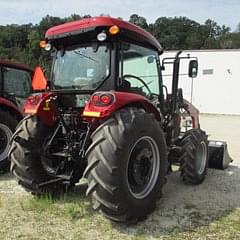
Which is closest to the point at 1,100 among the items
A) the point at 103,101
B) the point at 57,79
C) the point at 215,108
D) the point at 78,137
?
the point at 57,79

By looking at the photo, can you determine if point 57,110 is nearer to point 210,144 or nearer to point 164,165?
point 164,165

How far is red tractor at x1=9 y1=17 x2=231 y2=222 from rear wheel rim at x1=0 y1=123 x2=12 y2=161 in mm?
2076

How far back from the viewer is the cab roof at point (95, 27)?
17.2ft

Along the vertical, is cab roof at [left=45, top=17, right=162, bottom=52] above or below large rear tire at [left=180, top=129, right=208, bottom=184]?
above

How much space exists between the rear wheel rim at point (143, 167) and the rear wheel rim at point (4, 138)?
3348mm

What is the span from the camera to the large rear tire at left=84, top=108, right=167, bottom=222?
4664mm

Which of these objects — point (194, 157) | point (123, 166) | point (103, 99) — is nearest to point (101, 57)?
point (103, 99)

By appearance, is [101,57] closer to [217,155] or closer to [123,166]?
[123,166]

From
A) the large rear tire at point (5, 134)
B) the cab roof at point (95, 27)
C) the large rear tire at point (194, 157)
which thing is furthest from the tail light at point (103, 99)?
the large rear tire at point (5, 134)

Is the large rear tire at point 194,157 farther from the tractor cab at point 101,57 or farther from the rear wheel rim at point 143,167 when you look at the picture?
the rear wheel rim at point 143,167

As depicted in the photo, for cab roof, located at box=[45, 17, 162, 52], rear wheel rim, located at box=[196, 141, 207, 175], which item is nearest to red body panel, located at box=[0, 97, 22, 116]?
cab roof, located at box=[45, 17, 162, 52]

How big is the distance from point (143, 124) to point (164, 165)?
2.25 ft

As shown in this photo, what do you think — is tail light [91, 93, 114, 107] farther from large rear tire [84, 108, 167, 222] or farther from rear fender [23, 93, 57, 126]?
rear fender [23, 93, 57, 126]

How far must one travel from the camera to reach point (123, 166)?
4.75 meters
